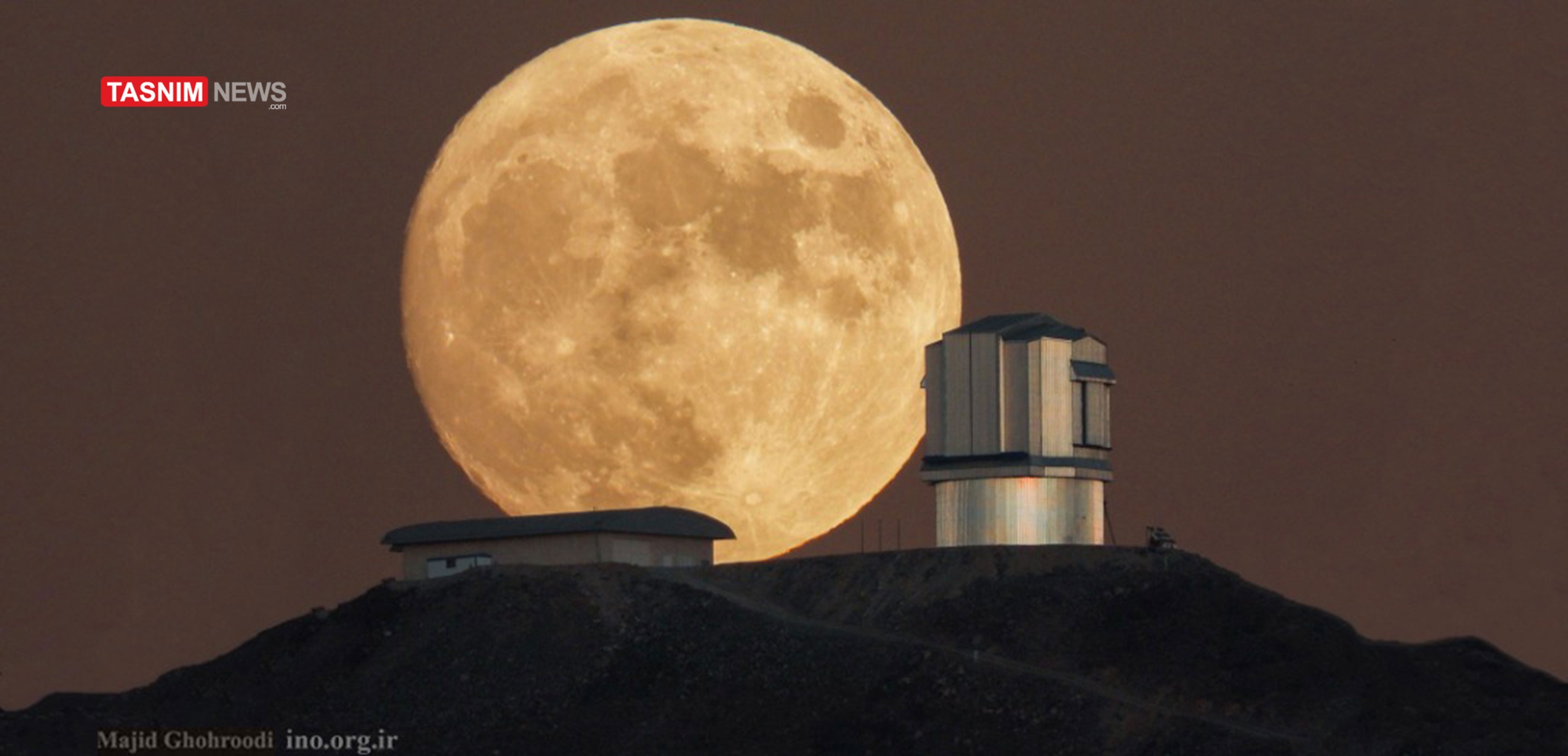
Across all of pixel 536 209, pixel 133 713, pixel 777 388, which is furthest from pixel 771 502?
pixel 133 713

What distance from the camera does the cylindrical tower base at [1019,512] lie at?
130m

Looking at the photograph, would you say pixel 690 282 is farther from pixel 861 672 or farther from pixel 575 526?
pixel 861 672

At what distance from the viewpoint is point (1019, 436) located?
130 m

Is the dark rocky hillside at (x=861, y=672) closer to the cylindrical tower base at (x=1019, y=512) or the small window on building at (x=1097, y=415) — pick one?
the cylindrical tower base at (x=1019, y=512)

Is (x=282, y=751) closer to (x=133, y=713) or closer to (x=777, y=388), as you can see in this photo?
(x=133, y=713)

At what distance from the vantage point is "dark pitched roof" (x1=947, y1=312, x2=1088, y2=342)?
131 meters

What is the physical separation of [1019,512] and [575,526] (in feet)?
55.5

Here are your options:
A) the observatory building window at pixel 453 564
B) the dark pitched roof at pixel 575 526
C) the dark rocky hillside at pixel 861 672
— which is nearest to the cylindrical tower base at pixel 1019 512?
the dark rocky hillside at pixel 861 672

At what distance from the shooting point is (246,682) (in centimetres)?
12850

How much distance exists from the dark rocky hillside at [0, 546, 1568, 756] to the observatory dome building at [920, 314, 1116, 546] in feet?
11.6

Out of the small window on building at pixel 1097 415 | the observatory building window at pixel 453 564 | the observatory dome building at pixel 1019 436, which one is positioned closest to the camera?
the observatory dome building at pixel 1019 436

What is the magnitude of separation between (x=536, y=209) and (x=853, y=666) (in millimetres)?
27900

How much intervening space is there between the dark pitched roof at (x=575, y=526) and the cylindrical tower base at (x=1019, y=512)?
9854 millimetres

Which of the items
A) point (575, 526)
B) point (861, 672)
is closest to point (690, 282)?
point (575, 526)
